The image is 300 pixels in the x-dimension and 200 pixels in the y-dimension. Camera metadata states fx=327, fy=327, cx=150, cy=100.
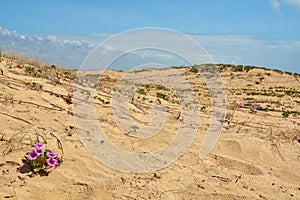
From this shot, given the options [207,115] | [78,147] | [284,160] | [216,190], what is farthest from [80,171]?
[207,115]

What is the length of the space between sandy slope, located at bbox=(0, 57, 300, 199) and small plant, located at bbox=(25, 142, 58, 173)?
4.2 inches

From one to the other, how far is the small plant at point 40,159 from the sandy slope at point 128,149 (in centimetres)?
11

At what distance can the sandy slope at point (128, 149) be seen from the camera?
3.27m

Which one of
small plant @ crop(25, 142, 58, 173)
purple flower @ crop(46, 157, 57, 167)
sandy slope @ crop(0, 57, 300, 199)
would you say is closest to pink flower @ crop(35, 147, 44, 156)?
small plant @ crop(25, 142, 58, 173)

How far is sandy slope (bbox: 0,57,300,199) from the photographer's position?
3273mm

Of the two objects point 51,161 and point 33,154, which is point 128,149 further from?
point 33,154

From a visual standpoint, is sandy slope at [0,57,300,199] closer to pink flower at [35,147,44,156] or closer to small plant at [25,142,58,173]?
small plant at [25,142,58,173]

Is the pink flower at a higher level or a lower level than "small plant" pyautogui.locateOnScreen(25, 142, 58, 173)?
higher

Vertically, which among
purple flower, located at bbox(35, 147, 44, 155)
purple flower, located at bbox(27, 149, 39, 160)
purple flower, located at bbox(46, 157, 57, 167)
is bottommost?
purple flower, located at bbox(46, 157, 57, 167)

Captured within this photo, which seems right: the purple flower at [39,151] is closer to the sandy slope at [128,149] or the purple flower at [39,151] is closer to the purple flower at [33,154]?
the purple flower at [33,154]

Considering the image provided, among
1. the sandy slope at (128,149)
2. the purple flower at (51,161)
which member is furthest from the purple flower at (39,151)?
the sandy slope at (128,149)

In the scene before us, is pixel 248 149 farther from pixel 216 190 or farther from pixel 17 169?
pixel 17 169

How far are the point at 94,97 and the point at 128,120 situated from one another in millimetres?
1187

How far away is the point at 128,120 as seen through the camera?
543 cm
